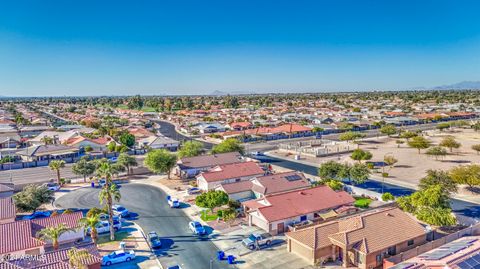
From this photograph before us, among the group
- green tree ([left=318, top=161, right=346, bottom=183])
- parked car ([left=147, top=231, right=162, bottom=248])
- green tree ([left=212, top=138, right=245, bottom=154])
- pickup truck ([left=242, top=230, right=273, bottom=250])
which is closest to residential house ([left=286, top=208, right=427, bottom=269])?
pickup truck ([left=242, top=230, right=273, bottom=250])

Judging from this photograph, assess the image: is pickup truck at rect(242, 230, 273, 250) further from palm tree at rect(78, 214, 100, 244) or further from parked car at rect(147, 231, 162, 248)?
palm tree at rect(78, 214, 100, 244)

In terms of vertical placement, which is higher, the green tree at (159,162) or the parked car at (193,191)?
the green tree at (159,162)

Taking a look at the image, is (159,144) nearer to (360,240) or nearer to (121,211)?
(121,211)

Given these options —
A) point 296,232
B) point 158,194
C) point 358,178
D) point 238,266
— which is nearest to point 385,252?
point 296,232

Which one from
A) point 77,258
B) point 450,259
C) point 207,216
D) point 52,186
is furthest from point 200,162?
point 450,259

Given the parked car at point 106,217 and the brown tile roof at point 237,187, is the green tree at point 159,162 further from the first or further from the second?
the parked car at point 106,217

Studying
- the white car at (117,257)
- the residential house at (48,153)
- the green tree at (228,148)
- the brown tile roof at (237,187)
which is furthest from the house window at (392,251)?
the residential house at (48,153)
